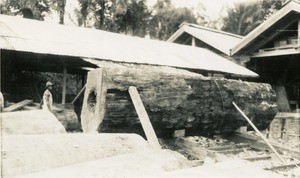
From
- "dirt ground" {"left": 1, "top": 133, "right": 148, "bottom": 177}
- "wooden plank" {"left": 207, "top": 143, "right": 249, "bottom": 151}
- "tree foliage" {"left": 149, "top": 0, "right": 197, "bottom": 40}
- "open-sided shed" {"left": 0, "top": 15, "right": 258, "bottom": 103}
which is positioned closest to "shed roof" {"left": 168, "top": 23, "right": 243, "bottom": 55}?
"open-sided shed" {"left": 0, "top": 15, "right": 258, "bottom": 103}

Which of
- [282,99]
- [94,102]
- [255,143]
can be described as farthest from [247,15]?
[94,102]

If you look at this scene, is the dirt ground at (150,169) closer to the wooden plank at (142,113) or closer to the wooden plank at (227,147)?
the wooden plank at (142,113)

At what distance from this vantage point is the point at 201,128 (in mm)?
6266

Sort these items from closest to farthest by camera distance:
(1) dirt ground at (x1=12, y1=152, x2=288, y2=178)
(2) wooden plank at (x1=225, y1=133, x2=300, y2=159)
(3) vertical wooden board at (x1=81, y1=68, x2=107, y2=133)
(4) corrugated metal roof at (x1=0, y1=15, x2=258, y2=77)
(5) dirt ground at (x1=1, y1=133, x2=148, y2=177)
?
(1) dirt ground at (x1=12, y1=152, x2=288, y2=178), (5) dirt ground at (x1=1, y1=133, x2=148, y2=177), (3) vertical wooden board at (x1=81, y1=68, x2=107, y2=133), (2) wooden plank at (x1=225, y1=133, x2=300, y2=159), (4) corrugated metal roof at (x1=0, y1=15, x2=258, y2=77)

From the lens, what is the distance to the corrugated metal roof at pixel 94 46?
1013cm

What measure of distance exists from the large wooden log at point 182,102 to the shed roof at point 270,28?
6720mm

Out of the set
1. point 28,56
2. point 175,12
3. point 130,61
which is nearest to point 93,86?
point 130,61

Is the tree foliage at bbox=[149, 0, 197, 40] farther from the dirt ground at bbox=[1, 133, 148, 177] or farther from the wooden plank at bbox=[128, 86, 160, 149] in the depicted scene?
the dirt ground at bbox=[1, 133, 148, 177]

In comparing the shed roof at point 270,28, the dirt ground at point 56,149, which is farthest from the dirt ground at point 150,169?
the shed roof at point 270,28

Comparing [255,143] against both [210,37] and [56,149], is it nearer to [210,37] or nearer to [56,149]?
[56,149]

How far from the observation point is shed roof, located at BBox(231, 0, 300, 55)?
12584 millimetres

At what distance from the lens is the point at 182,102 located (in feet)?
18.9

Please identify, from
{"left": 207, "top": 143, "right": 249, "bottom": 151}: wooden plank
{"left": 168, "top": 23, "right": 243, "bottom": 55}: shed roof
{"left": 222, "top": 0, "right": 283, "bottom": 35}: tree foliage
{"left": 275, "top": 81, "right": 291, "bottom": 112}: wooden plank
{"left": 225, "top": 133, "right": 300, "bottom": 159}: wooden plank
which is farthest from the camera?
{"left": 222, "top": 0, "right": 283, "bottom": 35}: tree foliage

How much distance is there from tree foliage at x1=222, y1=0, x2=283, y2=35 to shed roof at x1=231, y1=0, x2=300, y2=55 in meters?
15.0
